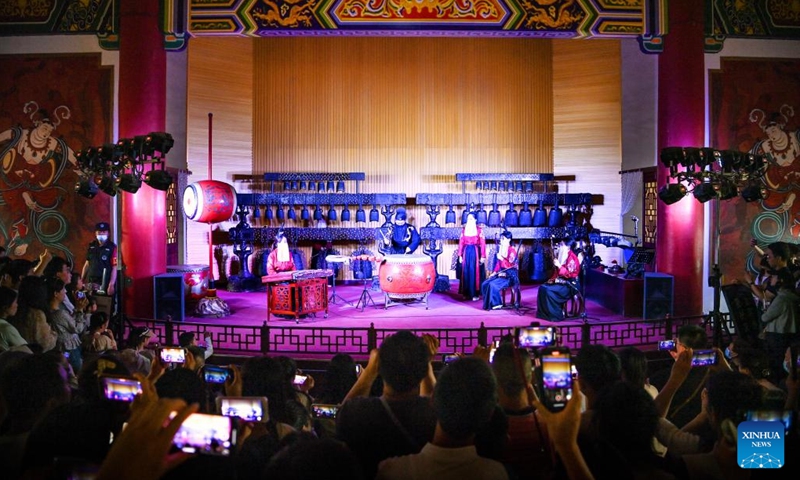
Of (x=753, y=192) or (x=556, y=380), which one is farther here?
(x=753, y=192)

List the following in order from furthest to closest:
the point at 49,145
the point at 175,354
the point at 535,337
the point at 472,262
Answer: the point at 472,262 < the point at 49,145 < the point at 175,354 < the point at 535,337

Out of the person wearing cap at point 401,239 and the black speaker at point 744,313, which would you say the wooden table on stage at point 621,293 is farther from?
the person wearing cap at point 401,239

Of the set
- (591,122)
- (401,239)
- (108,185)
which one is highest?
(591,122)

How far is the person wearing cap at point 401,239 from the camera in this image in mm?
10812

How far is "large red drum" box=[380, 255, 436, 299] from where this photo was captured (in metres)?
9.21

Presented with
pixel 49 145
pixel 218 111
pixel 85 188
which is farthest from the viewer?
pixel 218 111

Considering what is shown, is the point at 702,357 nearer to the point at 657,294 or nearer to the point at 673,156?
the point at 673,156

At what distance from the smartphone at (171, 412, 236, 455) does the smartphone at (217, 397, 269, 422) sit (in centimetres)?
40

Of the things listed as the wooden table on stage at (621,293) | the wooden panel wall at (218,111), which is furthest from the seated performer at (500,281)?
the wooden panel wall at (218,111)

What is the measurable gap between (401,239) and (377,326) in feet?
9.44

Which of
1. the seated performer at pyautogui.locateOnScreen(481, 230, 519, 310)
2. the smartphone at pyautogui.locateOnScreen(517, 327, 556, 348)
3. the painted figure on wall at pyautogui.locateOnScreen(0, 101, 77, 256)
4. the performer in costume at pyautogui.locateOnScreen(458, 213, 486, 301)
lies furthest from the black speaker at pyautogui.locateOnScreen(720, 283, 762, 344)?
the painted figure on wall at pyautogui.locateOnScreen(0, 101, 77, 256)

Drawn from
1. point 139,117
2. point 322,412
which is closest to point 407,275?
point 139,117

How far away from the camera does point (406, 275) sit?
923 centimetres

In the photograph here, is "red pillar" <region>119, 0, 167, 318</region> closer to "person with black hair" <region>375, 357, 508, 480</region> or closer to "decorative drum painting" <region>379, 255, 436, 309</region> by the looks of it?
"decorative drum painting" <region>379, 255, 436, 309</region>
